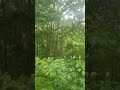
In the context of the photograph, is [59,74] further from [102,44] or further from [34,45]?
[102,44]

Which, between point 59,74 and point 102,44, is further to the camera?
point 59,74

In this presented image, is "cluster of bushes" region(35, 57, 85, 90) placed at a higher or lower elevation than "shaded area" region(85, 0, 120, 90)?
lower

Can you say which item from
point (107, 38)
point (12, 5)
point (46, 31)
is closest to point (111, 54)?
point (107, 38)

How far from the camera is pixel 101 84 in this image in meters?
1.98

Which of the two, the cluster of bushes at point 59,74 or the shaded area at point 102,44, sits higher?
the shaded area at point 102,44

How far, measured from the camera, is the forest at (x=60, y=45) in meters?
2.31

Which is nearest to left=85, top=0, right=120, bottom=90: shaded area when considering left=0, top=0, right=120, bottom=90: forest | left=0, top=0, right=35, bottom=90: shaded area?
left=0, top=0, right=120, bottom=90: forest

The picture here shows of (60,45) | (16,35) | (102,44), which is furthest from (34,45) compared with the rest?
(102,44)

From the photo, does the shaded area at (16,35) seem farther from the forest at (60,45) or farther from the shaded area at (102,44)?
the shaded area at (102,44)

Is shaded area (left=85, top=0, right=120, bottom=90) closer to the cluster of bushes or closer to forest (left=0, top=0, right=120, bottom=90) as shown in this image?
forest (left=0, top=0, right=120, bottom=90)

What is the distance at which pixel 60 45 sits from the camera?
2387 mm

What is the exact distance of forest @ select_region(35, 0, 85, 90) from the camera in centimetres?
231

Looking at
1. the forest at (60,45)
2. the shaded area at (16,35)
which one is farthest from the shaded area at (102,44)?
the shaded area at (16,35)

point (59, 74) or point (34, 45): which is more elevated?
point (34, 45)
